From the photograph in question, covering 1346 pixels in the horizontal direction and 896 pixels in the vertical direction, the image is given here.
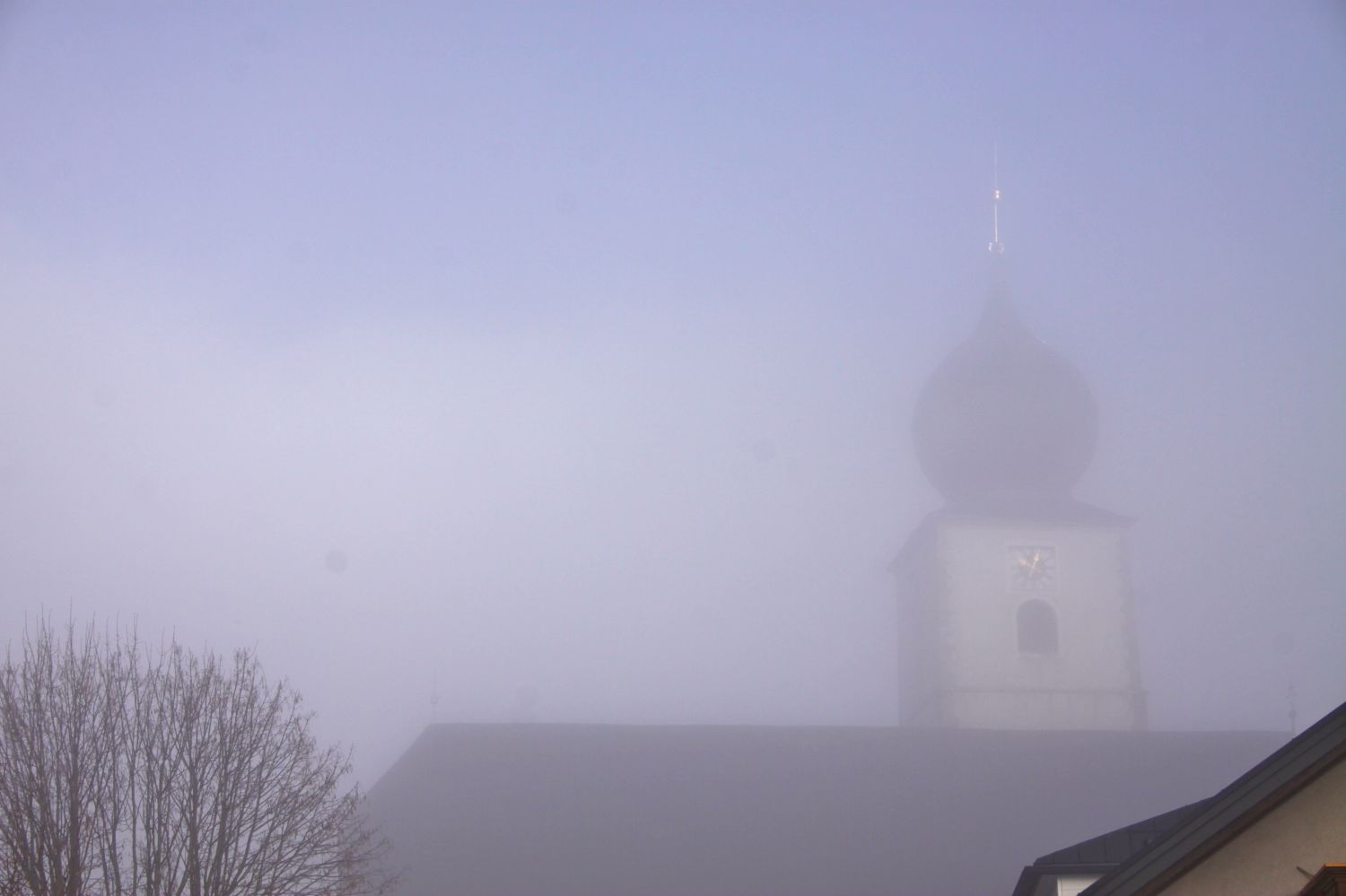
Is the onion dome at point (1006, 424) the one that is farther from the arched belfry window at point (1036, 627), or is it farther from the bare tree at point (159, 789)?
the bare tree at point (159, 789)

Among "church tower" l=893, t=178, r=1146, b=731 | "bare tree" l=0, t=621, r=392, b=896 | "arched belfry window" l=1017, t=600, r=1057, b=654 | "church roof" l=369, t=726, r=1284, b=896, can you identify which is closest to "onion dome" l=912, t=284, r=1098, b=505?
"church tower" l=893, t=178, r=1146, b=731

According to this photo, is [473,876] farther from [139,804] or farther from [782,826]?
[139,804]

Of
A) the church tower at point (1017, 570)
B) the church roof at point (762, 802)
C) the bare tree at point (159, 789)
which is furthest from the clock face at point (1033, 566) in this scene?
the bare tree at point (159, 789)

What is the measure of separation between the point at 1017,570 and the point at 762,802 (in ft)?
32.3

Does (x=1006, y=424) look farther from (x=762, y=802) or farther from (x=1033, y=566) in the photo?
(x=762, y=802)

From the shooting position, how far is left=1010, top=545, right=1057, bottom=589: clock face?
3788 cm

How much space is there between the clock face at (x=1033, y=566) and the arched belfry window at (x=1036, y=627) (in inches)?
21.0

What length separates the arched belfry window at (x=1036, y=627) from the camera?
3756 centimetres

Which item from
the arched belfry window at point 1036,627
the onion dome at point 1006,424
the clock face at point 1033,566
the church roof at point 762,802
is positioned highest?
the onion dome at point 1006,424

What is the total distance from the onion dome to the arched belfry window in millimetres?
3472

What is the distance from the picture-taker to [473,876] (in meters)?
30.0

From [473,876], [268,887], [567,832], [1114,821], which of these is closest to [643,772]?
[567,832]

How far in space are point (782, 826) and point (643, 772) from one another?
14.4 ft

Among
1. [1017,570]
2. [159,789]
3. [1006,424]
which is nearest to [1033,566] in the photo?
[1017,570]
